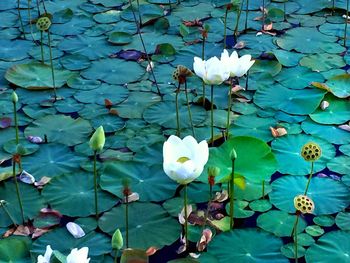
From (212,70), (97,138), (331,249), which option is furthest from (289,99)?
(97,138)

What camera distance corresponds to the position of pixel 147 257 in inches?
69.6

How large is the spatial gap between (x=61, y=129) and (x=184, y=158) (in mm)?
744

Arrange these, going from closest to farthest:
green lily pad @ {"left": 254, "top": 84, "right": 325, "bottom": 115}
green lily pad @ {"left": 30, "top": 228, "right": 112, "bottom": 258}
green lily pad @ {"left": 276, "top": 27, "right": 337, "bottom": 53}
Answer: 1. green lily pad @ {"left": 30, "top": 228, "right": 112, "bottom": 258}
2. green lily pad @ {"left": 254, "top": 84, "right": 325, "bottom": 115}
3. green lily pad @ {"left": 276, "top": 27, "right": 337, "bottom": 53}

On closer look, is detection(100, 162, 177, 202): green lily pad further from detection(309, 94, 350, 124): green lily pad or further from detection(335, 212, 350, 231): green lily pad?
detection(309, 94, 350, 124): green lily pad

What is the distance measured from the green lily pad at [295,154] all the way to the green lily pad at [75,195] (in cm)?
58

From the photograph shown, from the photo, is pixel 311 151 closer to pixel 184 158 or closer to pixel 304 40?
pixel 184 158

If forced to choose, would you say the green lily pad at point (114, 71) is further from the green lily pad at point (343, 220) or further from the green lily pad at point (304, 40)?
the green lily pad at point (343, 220)

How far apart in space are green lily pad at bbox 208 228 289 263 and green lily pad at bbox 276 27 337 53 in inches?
50.1

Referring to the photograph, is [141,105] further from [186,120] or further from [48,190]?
[48,190]

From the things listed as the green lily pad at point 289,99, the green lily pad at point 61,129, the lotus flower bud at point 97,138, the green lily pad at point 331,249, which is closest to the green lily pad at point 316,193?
the green lily pad at point 331,249

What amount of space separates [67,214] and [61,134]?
1.53ft

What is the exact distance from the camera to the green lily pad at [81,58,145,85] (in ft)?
8.95

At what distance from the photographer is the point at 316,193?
2.04m

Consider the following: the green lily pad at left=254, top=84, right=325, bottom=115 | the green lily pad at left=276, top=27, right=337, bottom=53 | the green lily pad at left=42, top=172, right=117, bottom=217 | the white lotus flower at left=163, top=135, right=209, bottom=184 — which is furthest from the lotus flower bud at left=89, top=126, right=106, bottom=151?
the green lily pad at left=276, top=27, right=337, bottom=53
